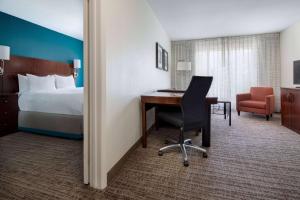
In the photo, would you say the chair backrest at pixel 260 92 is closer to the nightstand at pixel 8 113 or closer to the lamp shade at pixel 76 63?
the lamp shade at pixel 76 63

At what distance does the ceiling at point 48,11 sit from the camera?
2911mm

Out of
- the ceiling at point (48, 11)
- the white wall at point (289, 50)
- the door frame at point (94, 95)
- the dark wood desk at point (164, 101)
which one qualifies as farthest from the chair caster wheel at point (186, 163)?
the white wall at point (289, 50)

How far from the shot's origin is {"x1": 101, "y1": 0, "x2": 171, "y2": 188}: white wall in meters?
1.59

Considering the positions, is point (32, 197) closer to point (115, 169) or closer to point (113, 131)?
point (115, 169)

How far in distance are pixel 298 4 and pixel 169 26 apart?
246 cm

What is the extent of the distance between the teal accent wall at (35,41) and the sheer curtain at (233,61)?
3.30m

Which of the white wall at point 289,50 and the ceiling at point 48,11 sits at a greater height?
the ceiling at point 48,11

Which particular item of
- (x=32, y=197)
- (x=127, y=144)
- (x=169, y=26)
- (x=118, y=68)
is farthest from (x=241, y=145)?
(x=169, y=26)

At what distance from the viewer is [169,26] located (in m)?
4.16

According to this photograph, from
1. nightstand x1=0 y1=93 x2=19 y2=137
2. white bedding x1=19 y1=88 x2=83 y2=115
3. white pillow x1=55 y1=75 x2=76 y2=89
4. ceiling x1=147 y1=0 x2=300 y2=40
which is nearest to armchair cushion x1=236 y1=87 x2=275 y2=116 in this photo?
ceiling x1=147 y1=0 x2=300 y2=40

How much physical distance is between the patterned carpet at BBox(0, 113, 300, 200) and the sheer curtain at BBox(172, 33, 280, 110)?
9.13 feet

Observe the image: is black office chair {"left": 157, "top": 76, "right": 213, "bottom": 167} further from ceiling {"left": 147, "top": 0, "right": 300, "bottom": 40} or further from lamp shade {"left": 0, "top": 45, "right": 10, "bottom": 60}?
lamp shade {"left": 0, "top": 45, "right": 10, "bottom": 60}

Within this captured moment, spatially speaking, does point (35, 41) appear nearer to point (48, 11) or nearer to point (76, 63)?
point (48, 11)

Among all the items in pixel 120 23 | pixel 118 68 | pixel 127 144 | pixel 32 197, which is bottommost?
pixel 32 197
